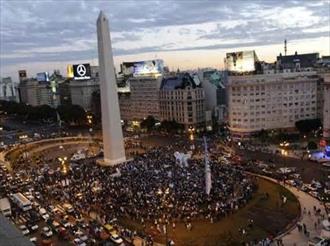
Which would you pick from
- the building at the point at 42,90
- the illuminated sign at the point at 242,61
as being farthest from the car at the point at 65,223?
the building at the point at 42,90

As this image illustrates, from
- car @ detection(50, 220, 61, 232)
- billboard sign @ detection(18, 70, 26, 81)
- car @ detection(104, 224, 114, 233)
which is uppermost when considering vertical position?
billboard sign @ detection(18, 70, 26, 81)

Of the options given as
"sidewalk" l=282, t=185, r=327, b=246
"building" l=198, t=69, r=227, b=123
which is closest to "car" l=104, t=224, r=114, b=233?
"sidewalk" l=282, t=185, r=327, b=246

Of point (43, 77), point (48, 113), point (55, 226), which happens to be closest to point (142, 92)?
point (48, 113)

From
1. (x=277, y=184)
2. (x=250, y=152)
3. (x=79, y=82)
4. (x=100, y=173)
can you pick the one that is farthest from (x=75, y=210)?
(x=79, y=82)

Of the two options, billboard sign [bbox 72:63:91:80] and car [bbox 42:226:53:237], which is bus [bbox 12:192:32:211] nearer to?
car [bbox 42:226:53:237]

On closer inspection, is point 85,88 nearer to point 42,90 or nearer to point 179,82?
point 42,90

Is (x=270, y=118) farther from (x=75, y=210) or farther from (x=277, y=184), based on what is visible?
(x=75, y=210)

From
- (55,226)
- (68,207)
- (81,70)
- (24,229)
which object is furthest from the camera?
(81,70)
